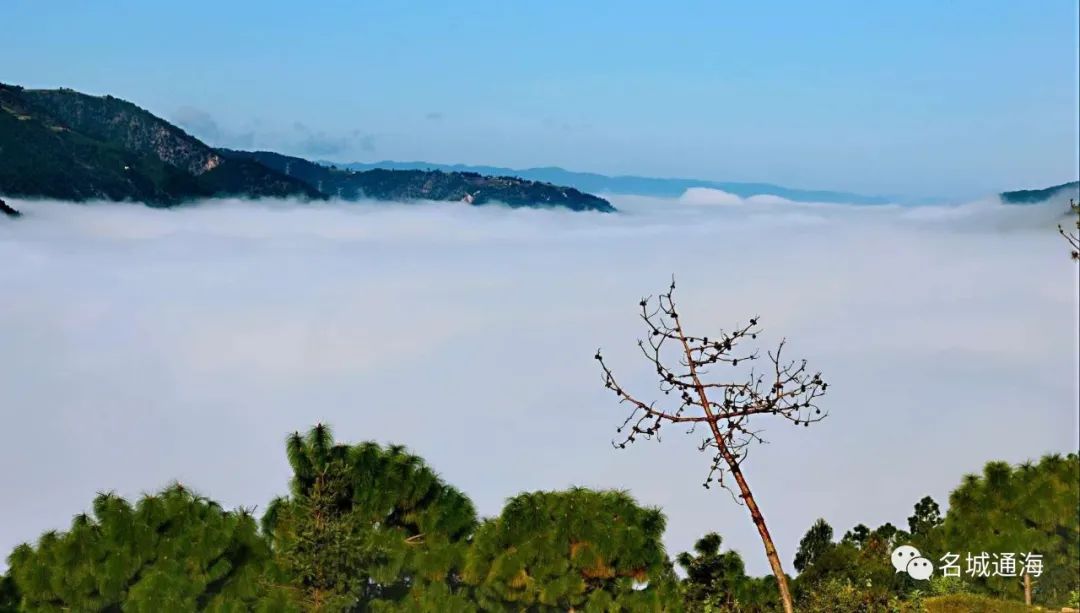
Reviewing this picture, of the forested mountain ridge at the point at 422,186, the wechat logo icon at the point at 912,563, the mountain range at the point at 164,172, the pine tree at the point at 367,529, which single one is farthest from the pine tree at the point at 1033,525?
the forested mountain ridge at the point at 422,186

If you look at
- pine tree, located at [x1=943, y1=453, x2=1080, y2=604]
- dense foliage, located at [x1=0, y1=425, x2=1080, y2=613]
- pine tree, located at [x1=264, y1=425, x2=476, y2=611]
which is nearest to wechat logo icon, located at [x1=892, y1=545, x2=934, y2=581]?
dense foliage, located at [x1=0, y1=425, x2=1080, y2=613]

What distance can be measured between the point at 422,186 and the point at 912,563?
143 meters

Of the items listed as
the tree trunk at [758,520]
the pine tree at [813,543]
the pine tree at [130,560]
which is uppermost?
the tree trunk at [758,520]

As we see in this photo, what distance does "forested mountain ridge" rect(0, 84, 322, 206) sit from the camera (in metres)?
112

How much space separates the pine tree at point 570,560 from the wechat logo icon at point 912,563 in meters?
3.22

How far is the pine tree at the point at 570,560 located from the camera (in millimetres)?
16344

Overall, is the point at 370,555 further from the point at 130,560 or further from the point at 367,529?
Answer: the point at 130,560

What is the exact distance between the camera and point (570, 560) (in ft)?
53.9

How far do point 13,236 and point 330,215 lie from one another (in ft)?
185

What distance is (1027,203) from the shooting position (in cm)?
11719

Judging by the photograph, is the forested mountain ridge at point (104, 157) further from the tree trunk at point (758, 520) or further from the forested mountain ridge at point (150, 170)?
the tree trunk at point (758, 520)

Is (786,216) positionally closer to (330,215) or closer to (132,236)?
(330,215)

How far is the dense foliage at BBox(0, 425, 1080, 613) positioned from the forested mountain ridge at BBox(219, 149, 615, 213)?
134 metres

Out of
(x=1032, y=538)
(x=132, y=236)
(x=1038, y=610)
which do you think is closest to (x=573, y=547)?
(x=1038, y=610)
